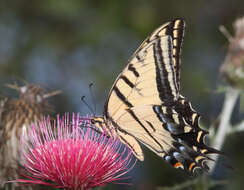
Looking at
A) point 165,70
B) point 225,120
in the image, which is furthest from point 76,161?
point 225,120

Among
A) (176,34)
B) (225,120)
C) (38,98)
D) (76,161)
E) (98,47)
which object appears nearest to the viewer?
(76,161)

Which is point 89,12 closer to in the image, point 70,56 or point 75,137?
point 70,56

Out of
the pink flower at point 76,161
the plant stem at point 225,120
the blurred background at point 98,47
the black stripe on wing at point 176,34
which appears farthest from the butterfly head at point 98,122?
the blurred background at point 98,47

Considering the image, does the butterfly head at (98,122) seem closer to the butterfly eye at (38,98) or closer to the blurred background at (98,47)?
the butterfly eye at (38,98)

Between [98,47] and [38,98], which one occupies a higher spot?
[98,47]

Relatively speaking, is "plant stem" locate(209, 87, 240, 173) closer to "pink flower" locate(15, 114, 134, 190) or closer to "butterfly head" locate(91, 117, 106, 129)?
"butterfly head" locate(91, 117, 106, 129)

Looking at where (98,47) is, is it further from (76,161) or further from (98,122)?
(76,161)

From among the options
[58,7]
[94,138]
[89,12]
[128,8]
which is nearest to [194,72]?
[128,8]
